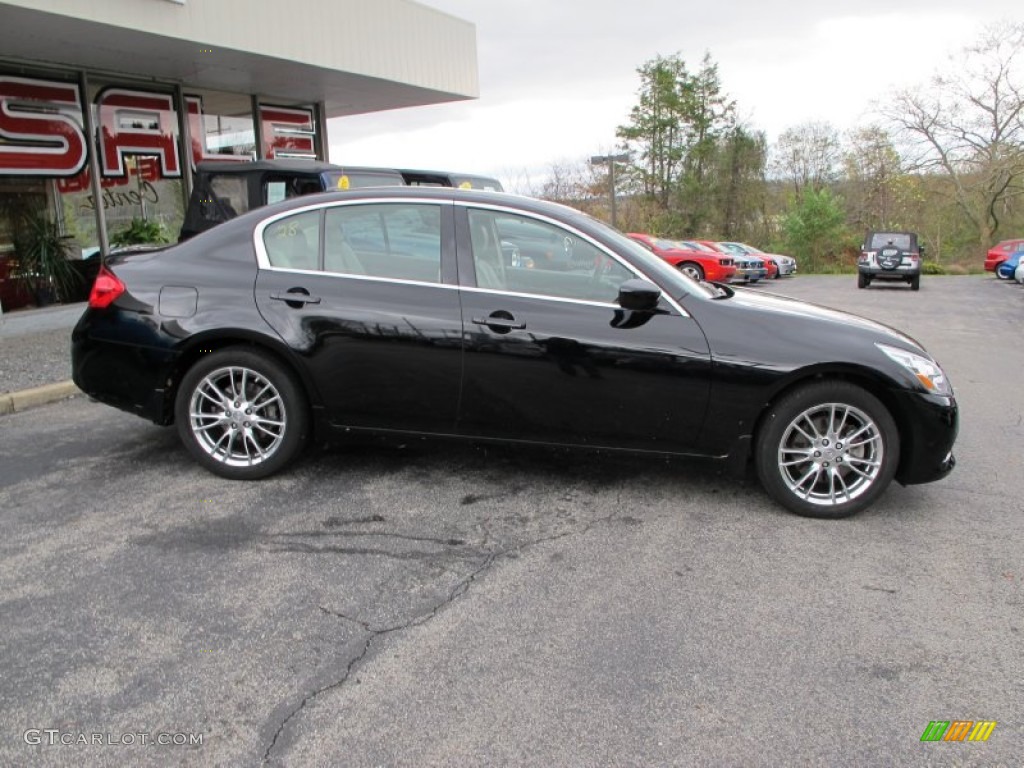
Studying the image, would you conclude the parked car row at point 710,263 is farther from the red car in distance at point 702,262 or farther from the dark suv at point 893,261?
the dark suv at point 893,261

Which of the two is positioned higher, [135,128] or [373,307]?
[135,128]

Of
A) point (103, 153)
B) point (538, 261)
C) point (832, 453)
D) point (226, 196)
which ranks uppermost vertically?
point (103, 153)

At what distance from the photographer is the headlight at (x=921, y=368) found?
12.9 ft

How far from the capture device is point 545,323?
13.3ft

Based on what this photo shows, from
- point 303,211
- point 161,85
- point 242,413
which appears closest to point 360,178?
point 303,211

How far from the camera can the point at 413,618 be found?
3.00m

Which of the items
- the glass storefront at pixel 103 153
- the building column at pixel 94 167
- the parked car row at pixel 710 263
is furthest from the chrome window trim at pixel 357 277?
the parked car row at pixel 710 263

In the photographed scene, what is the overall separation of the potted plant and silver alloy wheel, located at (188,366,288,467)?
331 inches

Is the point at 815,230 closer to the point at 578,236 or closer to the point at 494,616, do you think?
the point at 578,236

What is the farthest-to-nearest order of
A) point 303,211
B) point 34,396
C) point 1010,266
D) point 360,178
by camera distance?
point 1010,266 < point 360,178 < point 34,396 < point 303,211

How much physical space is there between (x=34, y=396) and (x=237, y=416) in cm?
306

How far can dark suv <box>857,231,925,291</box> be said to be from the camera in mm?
22125

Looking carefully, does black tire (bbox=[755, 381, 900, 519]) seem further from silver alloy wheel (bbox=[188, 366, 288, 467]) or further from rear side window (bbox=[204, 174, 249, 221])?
rear side window (bbox=[204, 174, 249, 221])

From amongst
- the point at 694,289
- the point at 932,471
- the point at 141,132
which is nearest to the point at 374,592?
the point at 694,289
